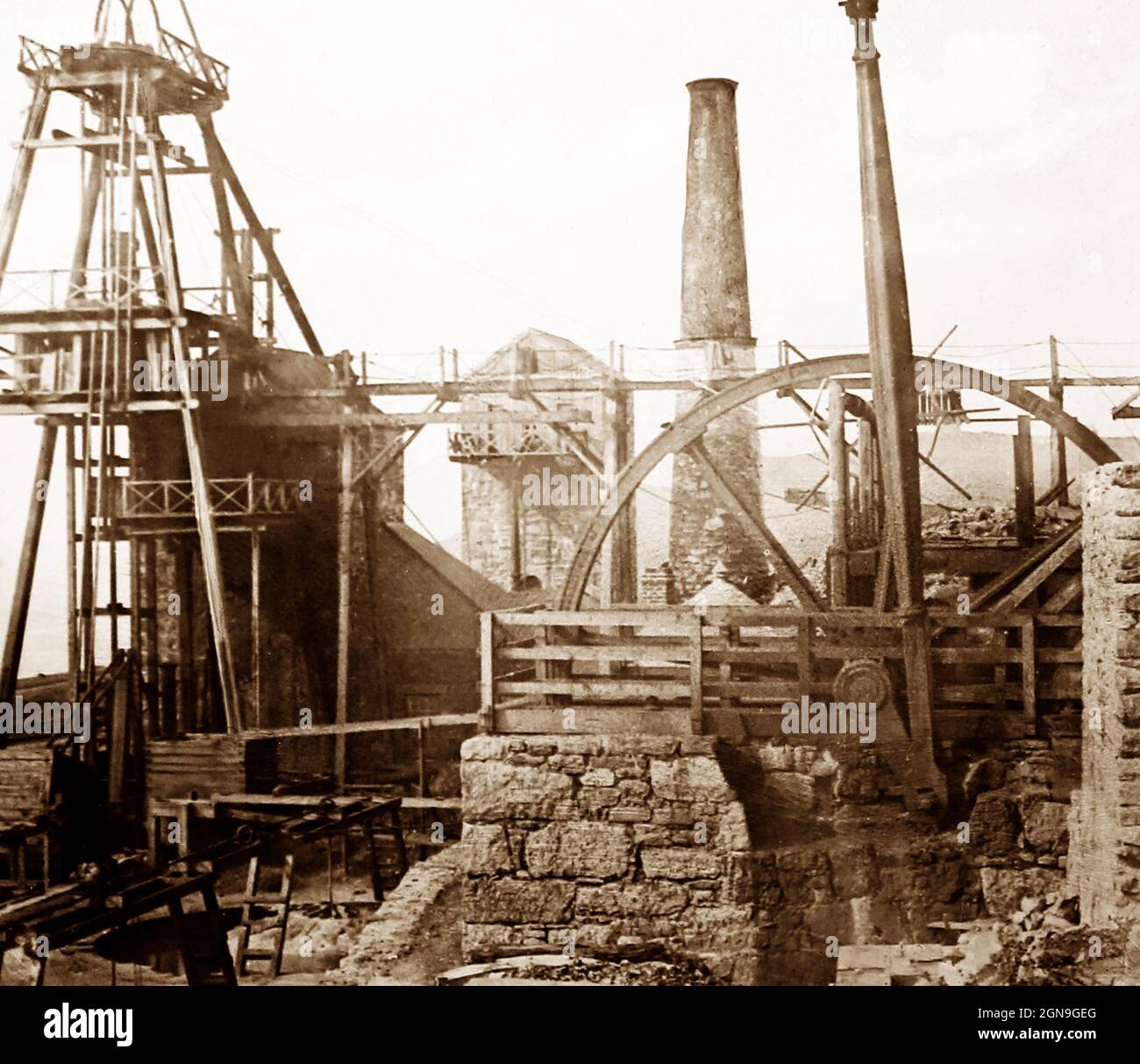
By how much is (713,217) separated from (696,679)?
16545 millimetres

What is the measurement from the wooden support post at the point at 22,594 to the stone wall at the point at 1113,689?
33.3ft

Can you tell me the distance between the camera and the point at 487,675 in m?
8.39

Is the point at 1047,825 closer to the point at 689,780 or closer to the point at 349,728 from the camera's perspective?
the point at 689,780

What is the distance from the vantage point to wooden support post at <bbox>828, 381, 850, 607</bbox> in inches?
424

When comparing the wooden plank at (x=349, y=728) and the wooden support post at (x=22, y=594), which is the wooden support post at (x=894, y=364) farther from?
the wooden support post at (x=22, y=594)

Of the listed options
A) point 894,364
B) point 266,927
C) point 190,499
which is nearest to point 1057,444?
point 894,364

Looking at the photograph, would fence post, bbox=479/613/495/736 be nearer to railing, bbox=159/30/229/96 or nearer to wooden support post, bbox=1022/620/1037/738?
wooden support post, bbox=1022/620/1037/738

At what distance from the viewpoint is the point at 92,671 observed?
1380 centimetres

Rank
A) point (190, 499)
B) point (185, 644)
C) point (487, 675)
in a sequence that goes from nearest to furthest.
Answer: point (487, 675)
point (190, 499)
point (185, 644)

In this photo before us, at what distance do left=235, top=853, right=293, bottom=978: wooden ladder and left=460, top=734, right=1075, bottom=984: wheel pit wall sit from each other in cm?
355

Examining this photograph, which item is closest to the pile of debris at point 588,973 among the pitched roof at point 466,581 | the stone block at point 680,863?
the stone block at point 680,863

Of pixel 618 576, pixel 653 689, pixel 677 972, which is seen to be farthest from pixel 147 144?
pixel 677 972

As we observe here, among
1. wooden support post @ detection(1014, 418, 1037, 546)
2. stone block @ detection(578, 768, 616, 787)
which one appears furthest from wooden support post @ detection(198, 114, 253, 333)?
stone block @ detection(578, 768, 616, 787)
